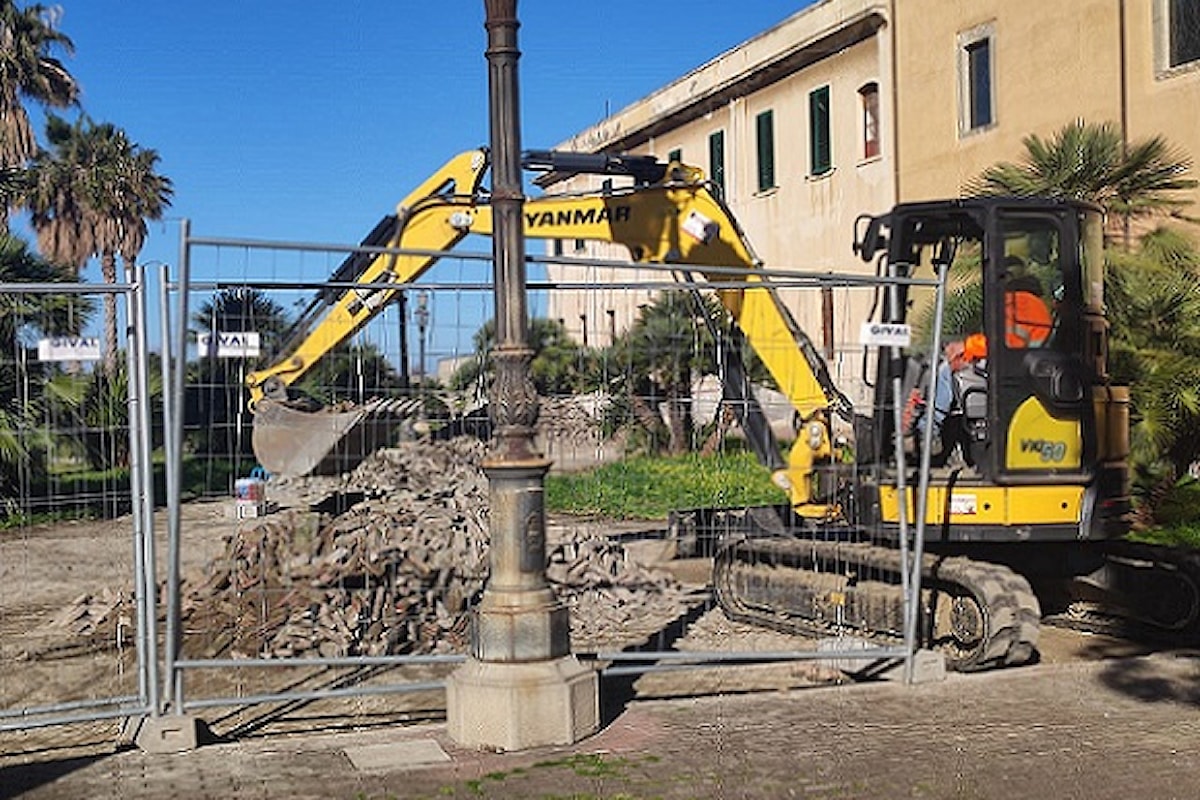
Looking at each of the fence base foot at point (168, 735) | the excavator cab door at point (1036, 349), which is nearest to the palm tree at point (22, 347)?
the fence base foot at point (168, 735)

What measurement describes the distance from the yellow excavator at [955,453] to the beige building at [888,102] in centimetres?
402

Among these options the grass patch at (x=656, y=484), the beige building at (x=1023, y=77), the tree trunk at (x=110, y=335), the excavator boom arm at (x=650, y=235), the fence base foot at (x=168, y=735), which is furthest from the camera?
the beige building at (x=1023, y=77)

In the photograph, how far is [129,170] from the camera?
124 feet

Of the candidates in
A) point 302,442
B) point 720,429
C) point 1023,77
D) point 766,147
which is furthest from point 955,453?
point 766,147

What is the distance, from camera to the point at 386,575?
1125 centimetres

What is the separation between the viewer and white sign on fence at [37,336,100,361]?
23.0 ft

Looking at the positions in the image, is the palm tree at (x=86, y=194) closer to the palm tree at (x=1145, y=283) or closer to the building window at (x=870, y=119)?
the building window at (x=870, y=119)

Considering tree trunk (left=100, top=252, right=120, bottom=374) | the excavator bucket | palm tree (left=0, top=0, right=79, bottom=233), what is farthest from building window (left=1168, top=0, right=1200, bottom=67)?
palm tree (left=0, top=0, right=79, bottom=233)

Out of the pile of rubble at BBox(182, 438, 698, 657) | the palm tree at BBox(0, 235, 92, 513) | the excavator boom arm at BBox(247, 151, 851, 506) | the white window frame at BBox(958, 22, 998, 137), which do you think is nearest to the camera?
the palm tree at BBox(0, 235, 92, 513)

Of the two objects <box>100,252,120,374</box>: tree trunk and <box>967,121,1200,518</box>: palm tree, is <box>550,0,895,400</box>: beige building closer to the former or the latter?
<box>967,121,1200,518</box>: palm tree

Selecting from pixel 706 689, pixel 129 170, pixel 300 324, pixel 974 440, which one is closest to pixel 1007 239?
pixel 974 440

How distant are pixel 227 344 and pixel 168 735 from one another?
74.8 inches

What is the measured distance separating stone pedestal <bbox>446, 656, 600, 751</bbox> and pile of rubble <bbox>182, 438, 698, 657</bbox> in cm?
254

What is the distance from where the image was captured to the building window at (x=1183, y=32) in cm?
2008
